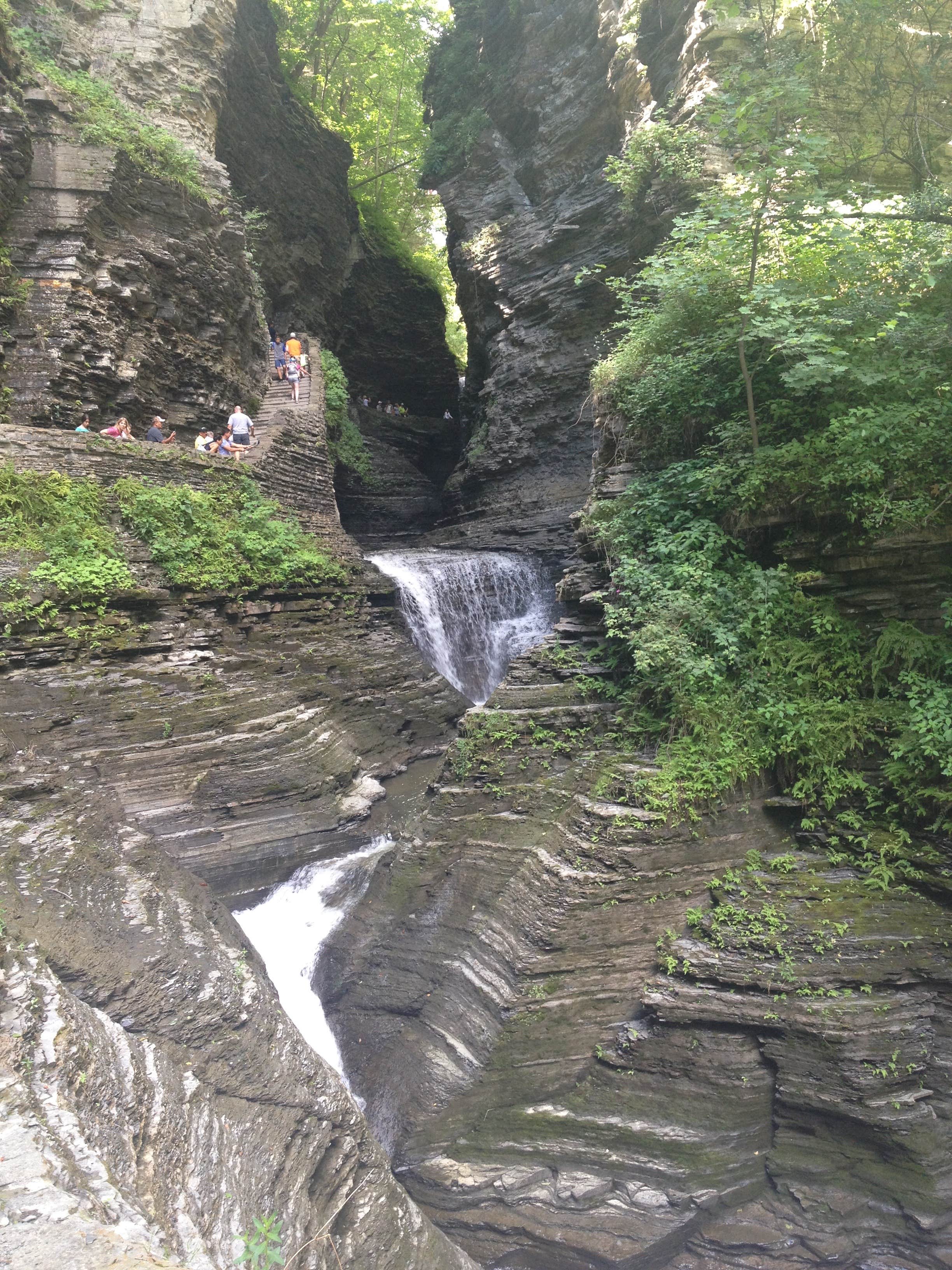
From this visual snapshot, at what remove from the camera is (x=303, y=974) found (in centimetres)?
738

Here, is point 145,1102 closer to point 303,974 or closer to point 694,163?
point 303,974

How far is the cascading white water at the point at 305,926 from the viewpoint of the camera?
276 inches

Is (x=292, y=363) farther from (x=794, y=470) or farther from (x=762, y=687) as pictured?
(x=762, y=687)

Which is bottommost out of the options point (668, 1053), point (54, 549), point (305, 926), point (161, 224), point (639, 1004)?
point (668, 1053)

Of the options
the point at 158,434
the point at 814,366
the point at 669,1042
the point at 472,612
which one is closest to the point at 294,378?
the point at 158,434

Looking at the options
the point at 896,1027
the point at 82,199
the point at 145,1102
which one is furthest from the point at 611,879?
the point at 82,199

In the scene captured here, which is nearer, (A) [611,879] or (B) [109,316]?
(A) [611,879]

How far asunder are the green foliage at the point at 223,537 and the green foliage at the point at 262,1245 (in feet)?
22.5

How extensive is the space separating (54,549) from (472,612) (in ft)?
23.8

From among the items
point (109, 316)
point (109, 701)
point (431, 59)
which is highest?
point (431, 59)

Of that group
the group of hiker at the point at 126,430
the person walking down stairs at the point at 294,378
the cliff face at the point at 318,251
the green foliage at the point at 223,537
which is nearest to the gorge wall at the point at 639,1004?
the green foliage at the point at 223,537

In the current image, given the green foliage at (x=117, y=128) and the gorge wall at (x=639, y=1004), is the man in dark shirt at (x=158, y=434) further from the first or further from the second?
the gorge wall at (x=639, y=1004)

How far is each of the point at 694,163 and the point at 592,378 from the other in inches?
180

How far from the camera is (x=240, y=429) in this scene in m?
11.7
